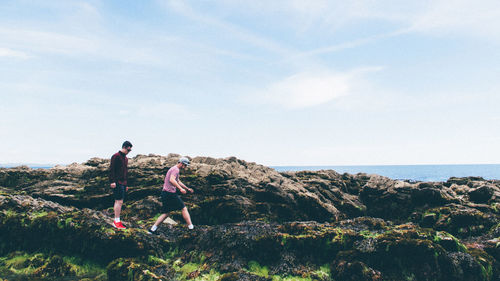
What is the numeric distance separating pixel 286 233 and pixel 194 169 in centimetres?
957

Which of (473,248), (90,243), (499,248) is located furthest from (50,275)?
(499,248)

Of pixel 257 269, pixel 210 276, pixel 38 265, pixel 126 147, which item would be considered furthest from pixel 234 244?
pixel 38 265

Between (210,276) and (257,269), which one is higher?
(257,269)

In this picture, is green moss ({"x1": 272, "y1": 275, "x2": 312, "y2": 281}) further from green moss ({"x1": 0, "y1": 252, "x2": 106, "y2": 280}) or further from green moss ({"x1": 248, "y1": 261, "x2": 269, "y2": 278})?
green moss ({"x1": 0, "y1": 252, "x2": 106, "y2": 280})

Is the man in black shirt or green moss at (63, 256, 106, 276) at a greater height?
the man in black shirt

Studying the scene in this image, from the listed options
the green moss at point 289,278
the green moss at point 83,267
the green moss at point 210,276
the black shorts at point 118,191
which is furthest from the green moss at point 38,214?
the green moss at point 289,278

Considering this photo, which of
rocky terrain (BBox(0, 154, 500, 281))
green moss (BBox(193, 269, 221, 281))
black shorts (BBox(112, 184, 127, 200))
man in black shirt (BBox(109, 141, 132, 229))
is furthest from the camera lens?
black shorts (BBox(112, 184, 127, 200))

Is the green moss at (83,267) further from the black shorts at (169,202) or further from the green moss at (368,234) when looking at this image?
the green moss at (368,234)

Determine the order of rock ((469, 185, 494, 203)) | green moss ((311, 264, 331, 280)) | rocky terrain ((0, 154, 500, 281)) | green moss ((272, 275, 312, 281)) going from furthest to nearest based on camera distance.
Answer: rock ((469, 185, 494, 203)) < green moss ((311, 264, 331, 280)) < rocky terrain ((0, 154, 500, 281)) < green moss ((272, 275, 312, 281))

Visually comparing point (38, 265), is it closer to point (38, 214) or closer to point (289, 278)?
point (38, 214)

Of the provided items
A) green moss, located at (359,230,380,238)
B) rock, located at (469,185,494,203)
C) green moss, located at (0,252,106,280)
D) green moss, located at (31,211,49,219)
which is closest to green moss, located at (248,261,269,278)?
green moss, located at (359,230,380,238)

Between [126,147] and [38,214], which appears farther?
[126,147]

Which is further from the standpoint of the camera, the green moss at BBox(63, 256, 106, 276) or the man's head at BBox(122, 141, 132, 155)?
the man's head at BBox(122, 141, 132, 155)

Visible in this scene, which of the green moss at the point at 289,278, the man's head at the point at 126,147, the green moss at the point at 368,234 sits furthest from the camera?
the man's head at the point at 126,147
